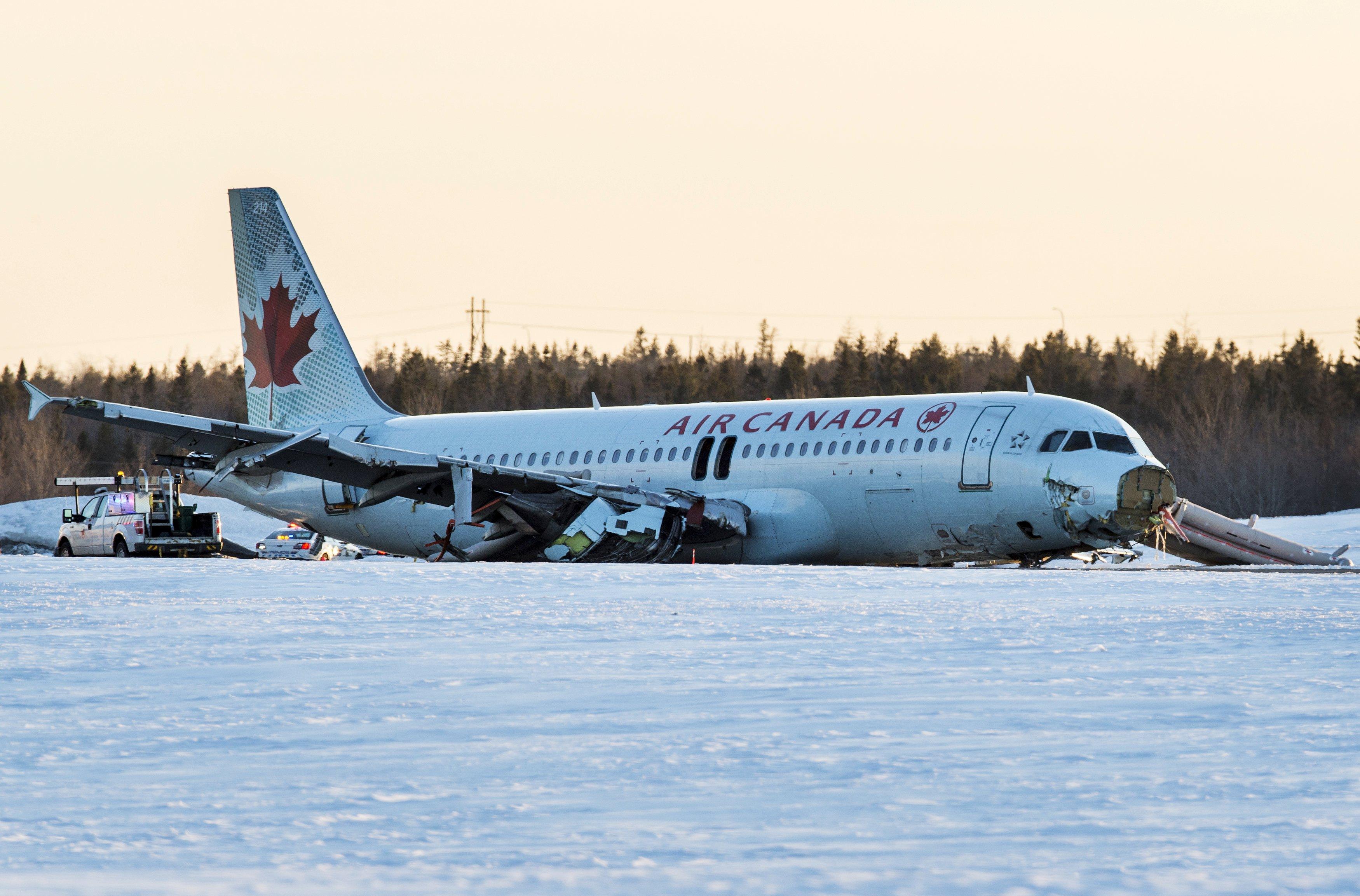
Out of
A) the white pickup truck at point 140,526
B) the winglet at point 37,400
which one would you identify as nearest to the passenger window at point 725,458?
the winglet at point 37,400

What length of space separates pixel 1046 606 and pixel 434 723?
26.3 ft

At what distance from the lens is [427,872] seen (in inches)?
259

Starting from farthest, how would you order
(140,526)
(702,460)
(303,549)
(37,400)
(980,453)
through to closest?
(303,549) → (140,526) → (702,460) → (980,453) → (37,400)

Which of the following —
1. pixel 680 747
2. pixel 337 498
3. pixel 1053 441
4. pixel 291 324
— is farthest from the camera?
pixel 291 324

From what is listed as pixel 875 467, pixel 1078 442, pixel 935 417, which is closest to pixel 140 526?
pixel 875 467

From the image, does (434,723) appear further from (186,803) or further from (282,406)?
(282,406)

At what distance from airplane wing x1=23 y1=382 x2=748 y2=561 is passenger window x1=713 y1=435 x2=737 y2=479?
515 mm

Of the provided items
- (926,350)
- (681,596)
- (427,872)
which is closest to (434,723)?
(427,872)

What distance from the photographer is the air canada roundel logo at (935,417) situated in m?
25.7

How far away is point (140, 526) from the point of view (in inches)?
1601

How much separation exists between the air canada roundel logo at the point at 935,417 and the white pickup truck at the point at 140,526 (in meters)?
22.7

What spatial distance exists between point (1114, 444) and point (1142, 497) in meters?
1.06

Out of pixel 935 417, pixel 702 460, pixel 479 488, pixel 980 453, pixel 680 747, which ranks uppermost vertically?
pixel 935 417

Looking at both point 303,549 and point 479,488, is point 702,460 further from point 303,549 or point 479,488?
point 303,549
